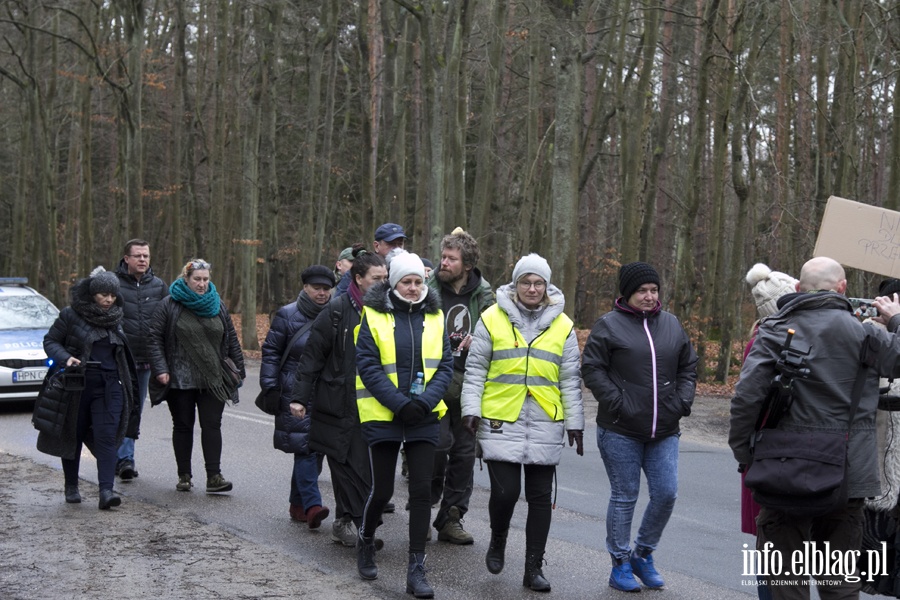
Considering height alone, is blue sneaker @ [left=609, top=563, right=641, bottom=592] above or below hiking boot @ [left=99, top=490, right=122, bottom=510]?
above

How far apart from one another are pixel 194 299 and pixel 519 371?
3814mm

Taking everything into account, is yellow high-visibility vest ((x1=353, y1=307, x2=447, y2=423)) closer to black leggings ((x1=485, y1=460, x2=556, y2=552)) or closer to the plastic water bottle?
the plastic water bottle

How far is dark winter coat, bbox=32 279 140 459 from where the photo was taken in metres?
8.48

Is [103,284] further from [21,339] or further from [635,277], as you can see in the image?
[21,339]

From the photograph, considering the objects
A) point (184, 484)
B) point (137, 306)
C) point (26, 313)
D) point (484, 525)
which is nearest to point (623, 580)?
point (484, 525)

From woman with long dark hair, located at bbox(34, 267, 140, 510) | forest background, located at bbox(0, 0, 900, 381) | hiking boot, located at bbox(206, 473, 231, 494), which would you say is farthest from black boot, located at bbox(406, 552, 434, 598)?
forest background, located at bbox(0, 0, 900, 381)

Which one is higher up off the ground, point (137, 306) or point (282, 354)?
point (137, 306)

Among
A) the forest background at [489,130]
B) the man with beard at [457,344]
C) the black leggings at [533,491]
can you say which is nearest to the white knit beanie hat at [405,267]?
the man with beard at [457,344]

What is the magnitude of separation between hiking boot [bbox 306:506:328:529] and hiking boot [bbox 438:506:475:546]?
88 centimetres

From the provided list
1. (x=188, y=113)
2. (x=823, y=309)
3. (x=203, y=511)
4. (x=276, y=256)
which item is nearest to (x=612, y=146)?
(x=276, y=256)

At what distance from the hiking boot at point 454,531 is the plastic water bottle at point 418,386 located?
1.52 metres

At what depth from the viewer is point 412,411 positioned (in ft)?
20.6

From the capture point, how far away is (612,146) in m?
36.6

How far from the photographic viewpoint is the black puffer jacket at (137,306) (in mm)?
10281
